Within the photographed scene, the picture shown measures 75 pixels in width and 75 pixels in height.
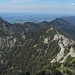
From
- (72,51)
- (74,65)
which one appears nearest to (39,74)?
(74,65)

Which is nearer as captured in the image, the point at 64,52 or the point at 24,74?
the point at 24,74

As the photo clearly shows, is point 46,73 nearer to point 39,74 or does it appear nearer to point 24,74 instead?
point 39,74

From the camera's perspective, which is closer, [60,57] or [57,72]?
[57,72]

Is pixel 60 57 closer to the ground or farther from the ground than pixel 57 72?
closer to the ground

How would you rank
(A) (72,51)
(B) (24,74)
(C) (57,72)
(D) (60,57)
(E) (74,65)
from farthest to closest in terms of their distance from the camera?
(D) (60,57), (A) (72,51), (E) (74,65), (B) (24,74), (C) (57,72)

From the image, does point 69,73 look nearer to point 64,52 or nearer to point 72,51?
point 72,51

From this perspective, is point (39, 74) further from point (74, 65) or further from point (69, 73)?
point (74, 65)

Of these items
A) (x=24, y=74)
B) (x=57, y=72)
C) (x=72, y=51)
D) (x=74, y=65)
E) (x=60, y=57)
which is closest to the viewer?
(x=57, y=72)

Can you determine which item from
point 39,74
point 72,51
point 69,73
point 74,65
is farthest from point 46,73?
point 72,51
